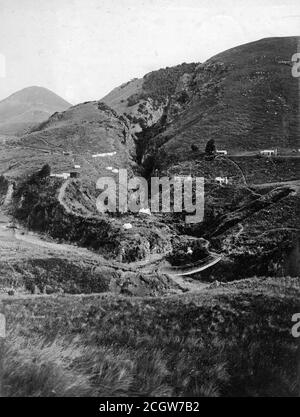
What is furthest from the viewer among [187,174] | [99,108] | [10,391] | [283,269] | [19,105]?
[19,105]

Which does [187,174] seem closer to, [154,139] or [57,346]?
[154,139]

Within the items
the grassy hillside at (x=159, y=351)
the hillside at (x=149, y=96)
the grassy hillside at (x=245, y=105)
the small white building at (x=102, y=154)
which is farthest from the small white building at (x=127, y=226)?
the hillside at (x=149, y=96)

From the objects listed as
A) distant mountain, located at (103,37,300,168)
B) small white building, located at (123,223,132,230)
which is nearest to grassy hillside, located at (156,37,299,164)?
distant mountain, located at (103,37,300,168)

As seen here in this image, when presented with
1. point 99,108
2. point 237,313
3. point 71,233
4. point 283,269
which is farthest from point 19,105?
point 237,313

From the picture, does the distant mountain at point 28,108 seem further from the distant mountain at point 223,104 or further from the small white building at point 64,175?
the small white building at point 64,175

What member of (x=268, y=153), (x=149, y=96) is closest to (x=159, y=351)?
(x=268, y=153)

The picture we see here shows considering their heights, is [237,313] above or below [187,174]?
below

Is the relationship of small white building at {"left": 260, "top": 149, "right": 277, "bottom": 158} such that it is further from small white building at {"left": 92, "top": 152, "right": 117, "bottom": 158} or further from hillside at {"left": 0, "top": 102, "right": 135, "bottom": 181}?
small white building at {"left": 92, "top": 152, "right": 117, "bottom": 158}
